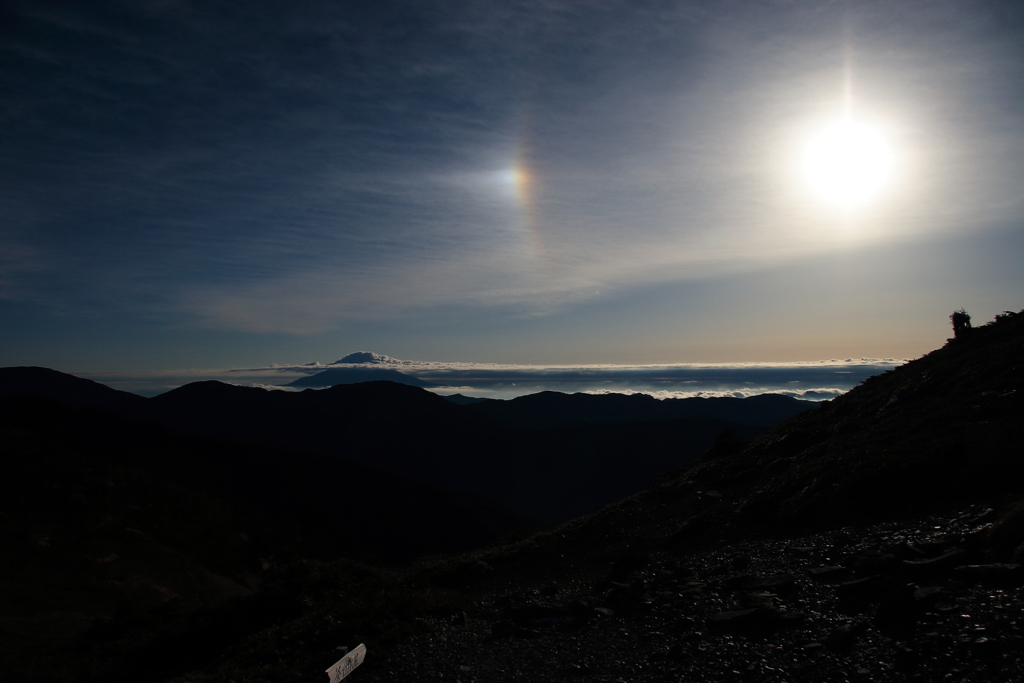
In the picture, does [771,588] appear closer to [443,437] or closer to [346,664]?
[346,664]

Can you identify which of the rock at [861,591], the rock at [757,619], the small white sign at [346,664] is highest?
the rock at [861,591]

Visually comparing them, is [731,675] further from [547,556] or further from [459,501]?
[459,501]

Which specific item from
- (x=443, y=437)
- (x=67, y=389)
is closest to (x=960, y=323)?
(x=443, y=437)

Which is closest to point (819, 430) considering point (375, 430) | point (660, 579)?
point (660, 579)

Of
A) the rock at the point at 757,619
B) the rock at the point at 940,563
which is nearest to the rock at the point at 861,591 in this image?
the rock at the point at 940,563

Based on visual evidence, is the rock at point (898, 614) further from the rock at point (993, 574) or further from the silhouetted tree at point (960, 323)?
the silhouetted tree at point (960, 323)

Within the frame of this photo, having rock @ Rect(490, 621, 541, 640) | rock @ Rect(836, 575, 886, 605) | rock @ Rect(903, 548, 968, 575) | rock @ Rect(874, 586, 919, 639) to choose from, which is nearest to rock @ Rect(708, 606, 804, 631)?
rock @ Rect(836, 575, 886, 605)
